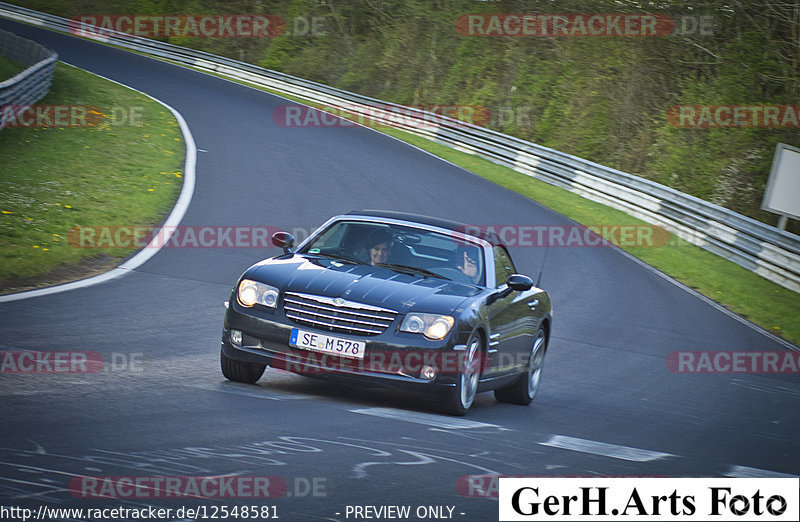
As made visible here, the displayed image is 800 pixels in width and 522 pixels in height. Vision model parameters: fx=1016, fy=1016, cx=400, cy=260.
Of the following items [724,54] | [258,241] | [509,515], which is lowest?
[258,241]

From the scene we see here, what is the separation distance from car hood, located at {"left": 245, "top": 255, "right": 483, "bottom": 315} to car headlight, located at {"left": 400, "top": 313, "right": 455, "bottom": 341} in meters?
0.06

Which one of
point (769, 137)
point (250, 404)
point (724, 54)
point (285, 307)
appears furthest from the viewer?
point (724, 54)

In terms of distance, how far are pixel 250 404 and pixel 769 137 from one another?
26.0 metres

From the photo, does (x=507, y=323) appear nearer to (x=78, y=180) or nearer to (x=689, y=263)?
(x=78, y=180)

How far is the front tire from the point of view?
7859 millimetres

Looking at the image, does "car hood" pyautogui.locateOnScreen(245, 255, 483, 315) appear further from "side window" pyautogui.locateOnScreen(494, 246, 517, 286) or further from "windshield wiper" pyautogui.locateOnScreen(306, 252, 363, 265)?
"side window" pyautogui.locateOnScreen(494, 246, 517, 286)

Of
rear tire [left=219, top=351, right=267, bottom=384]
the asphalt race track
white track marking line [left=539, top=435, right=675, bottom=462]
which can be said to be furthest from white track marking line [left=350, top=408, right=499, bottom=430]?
rear tire [left=219, top=351, right=267, bottom=384]

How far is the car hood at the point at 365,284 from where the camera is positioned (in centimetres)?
777

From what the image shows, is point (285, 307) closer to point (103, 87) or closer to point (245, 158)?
point (245, 158)

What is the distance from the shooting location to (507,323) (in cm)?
904

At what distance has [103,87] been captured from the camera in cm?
3169

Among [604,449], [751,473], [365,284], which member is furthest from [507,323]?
[751,473]

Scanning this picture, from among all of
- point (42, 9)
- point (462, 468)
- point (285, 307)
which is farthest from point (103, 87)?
point (42, 9)

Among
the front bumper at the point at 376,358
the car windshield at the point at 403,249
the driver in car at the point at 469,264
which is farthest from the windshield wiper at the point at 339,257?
the front bumper at the point at 376,358
